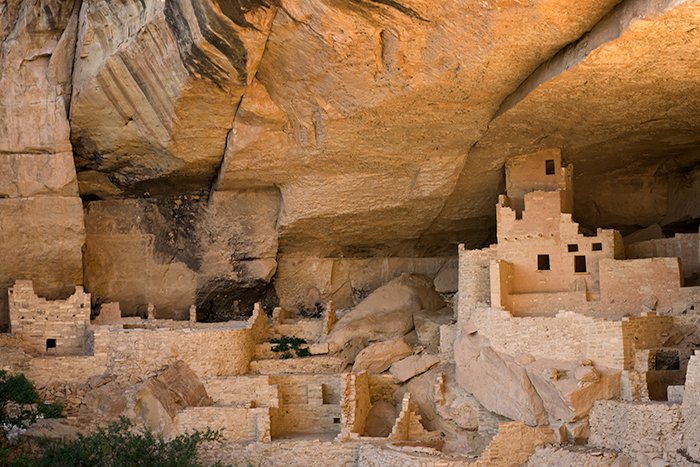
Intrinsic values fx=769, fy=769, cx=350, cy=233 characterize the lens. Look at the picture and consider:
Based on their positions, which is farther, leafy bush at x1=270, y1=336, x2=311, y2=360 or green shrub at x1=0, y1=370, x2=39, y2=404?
leafy bush at x1=270, y1=336, x2=311, y2=360

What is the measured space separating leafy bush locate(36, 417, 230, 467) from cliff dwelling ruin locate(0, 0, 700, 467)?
1.13m

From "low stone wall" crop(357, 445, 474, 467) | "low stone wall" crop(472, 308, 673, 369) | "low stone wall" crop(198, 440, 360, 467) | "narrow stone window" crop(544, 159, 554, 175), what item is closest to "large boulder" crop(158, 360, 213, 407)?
"low stone wall" crop(198, 440, 360, 467)

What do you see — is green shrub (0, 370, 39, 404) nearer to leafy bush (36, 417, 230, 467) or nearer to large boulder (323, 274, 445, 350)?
leafy bush (36, 417, 230, 467)

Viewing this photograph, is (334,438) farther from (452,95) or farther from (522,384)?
(452,95)

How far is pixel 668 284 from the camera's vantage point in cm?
1898

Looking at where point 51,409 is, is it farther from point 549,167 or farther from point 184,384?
point 549,167

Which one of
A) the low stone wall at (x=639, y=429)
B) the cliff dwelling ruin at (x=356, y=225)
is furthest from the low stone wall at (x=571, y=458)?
the low stone wall at (x=639, y=429)

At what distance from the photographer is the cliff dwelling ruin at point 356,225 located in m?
16.5

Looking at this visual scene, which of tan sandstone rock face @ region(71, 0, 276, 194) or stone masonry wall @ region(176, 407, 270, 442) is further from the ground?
tan sandstone rock face @ region(71, 0, 276, 194)

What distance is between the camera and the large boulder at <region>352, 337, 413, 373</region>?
72.5 feet

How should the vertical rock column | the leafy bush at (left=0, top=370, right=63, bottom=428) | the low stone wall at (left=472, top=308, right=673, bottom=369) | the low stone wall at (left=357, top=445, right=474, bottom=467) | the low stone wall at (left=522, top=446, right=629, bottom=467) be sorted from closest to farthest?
the low stone wall at (left=522, top=446, right=629, bottom=467), the low stone wall at (left=472, top=308, right=673, bottom=369), the low stone wall at (left=357, top=445, right=474, bottom=467), the leafy bush at (left=0, top=370, right=63, bottom=428), the vertical rock column

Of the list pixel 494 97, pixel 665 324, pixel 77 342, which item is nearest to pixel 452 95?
pixel 494 97

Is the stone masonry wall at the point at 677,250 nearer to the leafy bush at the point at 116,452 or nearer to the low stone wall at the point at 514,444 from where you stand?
the low stone wall at the point at 514,444

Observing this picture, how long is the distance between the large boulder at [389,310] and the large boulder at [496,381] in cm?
396
